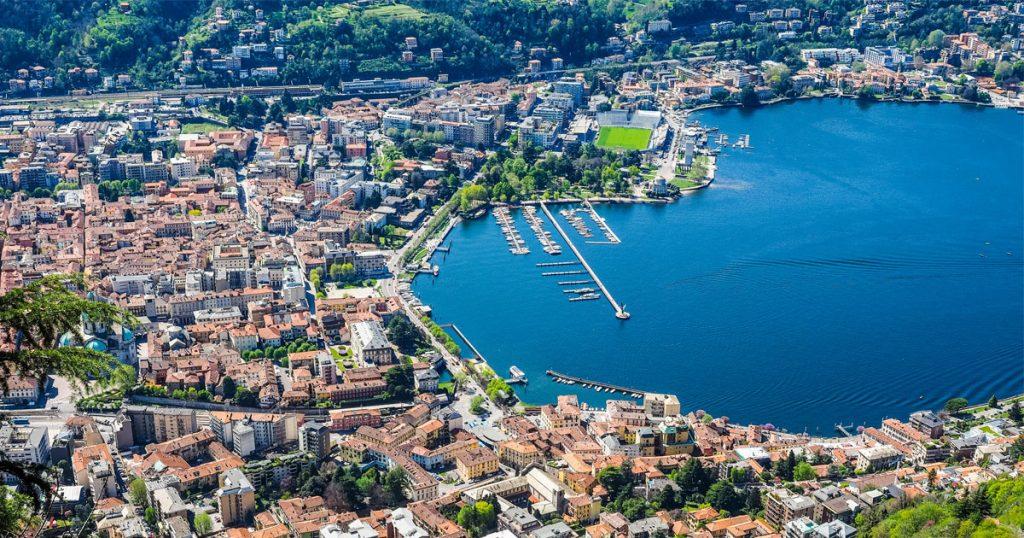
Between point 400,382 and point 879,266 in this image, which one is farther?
point 879,266

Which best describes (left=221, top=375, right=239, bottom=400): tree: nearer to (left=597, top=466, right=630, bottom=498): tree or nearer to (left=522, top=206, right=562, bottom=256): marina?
(left=597, top=466, right=630, bottom=498): tree

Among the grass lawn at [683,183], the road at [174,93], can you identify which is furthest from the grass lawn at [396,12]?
the grass lawn at [683,183]

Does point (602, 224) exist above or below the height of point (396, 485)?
above

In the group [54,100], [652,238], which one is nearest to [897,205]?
[652,238]

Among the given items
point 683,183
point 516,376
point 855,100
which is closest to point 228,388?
point 516,376

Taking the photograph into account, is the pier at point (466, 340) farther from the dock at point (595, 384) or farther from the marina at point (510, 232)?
the marina at point (510, 232)

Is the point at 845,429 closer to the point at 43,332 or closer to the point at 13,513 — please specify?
the point at 13,513
